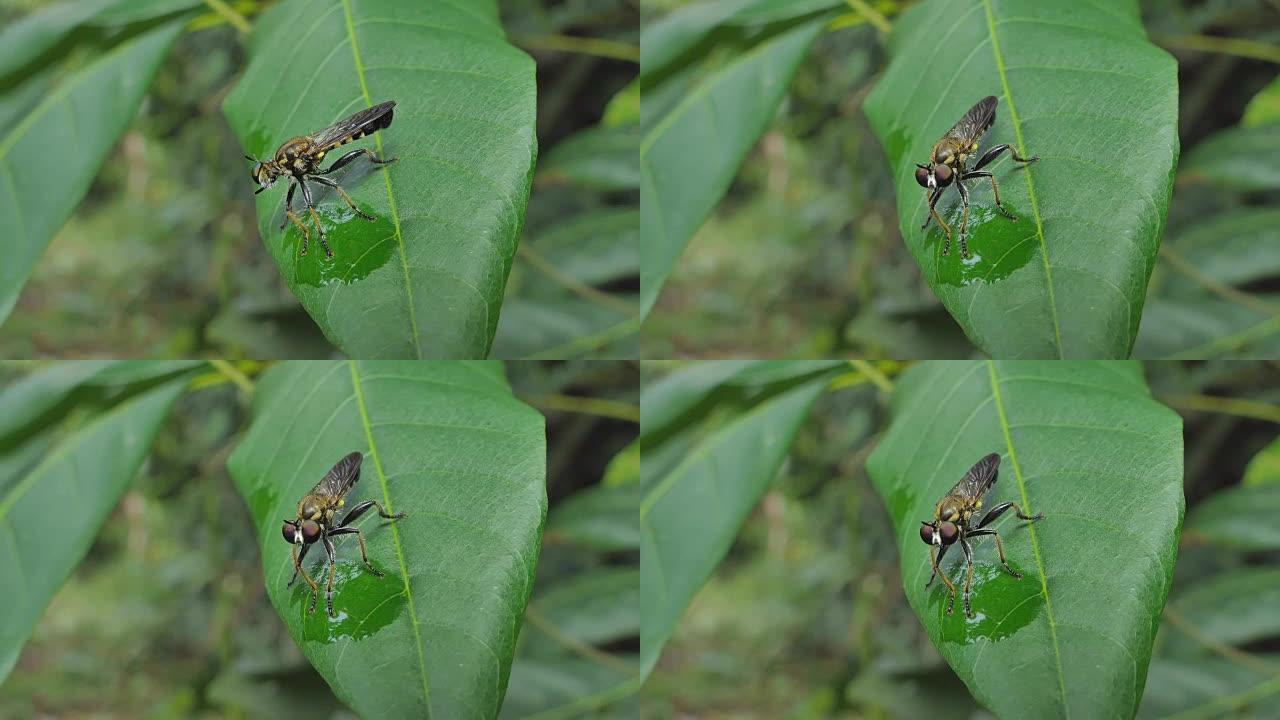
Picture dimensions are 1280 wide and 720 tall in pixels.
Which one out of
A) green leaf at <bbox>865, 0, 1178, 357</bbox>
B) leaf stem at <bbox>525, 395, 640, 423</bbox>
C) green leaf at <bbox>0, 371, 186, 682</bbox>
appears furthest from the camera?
leaf stem at <bbox>525, 395, 640, 423</bbox>

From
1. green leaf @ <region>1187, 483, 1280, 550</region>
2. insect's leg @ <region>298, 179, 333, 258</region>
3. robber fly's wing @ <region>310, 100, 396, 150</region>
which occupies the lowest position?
green leaf @ <region>1187, 483, 1280, 550</region>

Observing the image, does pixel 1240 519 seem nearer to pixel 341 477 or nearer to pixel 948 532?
pixel 948 532

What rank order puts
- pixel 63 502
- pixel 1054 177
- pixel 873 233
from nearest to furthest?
pixel 1054 177 < pixel 63 502 < pixel 873 233

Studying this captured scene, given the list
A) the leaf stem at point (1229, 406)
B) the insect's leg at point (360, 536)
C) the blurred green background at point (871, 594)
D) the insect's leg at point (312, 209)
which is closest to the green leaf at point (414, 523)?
the insect's leg at point (360, 536)

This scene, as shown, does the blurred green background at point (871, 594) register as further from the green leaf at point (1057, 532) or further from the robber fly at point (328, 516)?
the robber fly at point (328, 516)

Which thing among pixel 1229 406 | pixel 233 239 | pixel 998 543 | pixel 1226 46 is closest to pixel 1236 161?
→ pixel 1226 46

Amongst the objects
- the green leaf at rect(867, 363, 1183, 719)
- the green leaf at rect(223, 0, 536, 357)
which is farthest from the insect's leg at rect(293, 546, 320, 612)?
the green leaf at rect(867, 363, 1183, 719)

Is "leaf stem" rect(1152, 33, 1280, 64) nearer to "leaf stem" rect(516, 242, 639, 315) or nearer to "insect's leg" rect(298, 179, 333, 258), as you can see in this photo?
"leaf stem" rect(516, 242, 639, 315)
